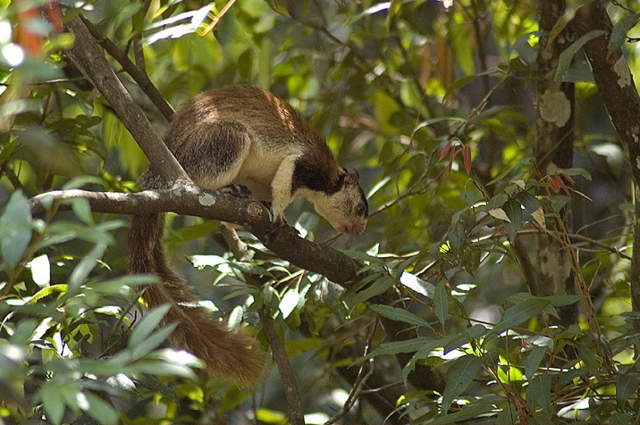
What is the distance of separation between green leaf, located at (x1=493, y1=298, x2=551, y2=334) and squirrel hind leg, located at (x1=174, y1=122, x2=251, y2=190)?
135 centimetres

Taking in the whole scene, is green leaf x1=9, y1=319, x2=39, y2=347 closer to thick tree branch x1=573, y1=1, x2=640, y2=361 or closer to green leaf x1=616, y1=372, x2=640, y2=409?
green leaf x1=616, y1=372, x2=640, y2=409

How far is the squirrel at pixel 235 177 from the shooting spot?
258cm

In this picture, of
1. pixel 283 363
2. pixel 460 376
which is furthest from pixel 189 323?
pixel 460 376

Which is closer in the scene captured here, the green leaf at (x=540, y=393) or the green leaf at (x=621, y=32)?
the green leaf at (x=540, y=393)

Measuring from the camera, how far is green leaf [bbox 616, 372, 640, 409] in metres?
2.06

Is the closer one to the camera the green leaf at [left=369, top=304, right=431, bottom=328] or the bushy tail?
the green leaf at [left=369, top=304, right=431, bottom=328]

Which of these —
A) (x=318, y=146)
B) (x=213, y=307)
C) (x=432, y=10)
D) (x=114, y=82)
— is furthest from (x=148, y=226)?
(x=432, y=10)

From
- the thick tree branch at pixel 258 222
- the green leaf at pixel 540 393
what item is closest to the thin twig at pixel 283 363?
the thick tree branch at pixel 258 222

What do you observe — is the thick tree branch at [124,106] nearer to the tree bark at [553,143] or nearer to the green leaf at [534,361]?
the green leaf at [534,361]

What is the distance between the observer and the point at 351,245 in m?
3.90

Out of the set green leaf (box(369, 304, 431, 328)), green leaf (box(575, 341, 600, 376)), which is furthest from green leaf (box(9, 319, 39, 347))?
green leaf (box(575, 341, 600, 376))

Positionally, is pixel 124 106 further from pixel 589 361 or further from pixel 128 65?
pixel 589 361

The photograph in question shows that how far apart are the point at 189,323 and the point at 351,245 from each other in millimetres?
1411

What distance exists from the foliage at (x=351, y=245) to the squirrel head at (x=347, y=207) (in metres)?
0.10
